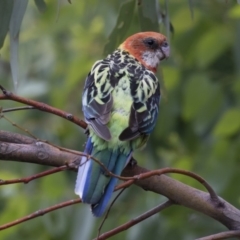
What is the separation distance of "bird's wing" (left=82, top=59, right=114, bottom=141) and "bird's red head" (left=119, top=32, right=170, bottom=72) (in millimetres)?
410

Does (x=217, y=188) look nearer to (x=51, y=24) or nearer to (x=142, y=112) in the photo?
(x=142, y=112)

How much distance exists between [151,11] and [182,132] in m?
1.76

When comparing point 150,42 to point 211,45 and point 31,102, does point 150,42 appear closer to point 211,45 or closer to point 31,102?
point 211,45

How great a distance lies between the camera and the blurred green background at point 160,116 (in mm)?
4172

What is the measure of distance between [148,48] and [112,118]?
3.35ft

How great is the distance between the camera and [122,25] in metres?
3.29

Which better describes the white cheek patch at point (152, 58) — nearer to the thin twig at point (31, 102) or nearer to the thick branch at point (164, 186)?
the thick branch at point (164, 186)

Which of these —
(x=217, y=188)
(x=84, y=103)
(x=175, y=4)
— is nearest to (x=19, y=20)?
(x=84, y=103)

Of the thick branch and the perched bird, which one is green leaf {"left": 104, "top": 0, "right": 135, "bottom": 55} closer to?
the perched bird

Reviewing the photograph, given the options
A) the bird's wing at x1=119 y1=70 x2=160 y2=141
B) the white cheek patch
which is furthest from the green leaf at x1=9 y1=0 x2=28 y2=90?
the white cheek patch

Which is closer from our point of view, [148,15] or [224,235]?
[224,235]

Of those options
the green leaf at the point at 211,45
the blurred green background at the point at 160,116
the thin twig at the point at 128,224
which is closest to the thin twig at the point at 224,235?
the thin twig at the point at 128,224

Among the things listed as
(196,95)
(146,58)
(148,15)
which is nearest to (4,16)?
(148,15)

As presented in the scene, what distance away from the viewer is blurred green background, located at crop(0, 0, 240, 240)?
4172 mm
